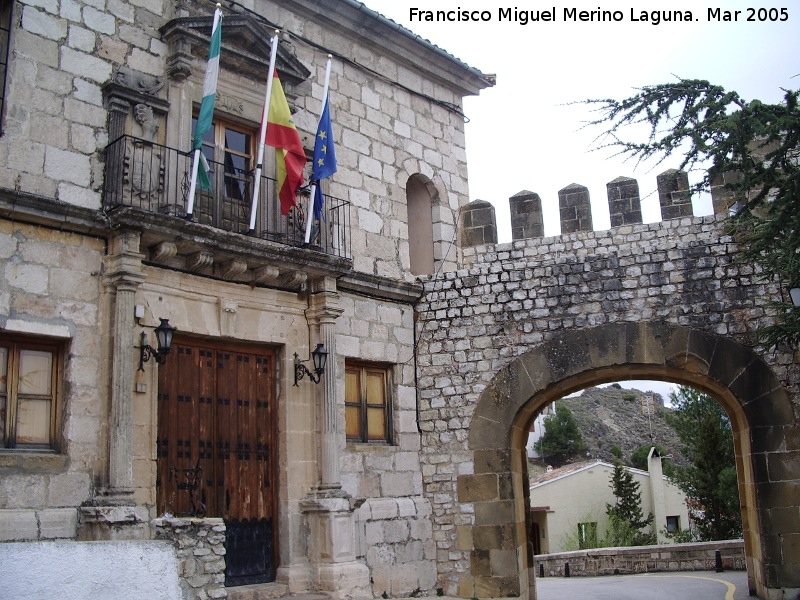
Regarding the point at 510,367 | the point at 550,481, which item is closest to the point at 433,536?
the point at 510,367

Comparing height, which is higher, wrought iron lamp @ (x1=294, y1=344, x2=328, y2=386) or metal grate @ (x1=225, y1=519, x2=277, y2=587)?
wrought iron lamp @ (x1=294, y1=344, x2=328, y2=386)

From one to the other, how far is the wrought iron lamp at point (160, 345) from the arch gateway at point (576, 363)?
3.92m

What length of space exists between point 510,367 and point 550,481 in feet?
76.6

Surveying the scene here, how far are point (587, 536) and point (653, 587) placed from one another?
15.5 m

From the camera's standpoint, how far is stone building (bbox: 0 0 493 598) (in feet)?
24.5

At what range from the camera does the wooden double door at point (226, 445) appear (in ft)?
27.6

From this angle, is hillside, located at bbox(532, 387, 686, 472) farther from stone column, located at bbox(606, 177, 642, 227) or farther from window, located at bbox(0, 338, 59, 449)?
window, located at bbox(0, 338, 59, 449)

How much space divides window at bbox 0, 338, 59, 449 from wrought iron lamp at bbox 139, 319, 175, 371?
75cm

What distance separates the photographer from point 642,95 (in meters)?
9.65

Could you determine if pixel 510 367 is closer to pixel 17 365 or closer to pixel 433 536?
pixel 433 536

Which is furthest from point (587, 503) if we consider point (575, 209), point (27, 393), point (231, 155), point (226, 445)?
point (27, 393)

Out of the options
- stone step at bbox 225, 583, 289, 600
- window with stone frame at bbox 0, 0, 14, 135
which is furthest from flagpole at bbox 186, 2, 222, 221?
stone step at bbox 225, 583, 289, 600

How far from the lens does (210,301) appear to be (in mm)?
8906

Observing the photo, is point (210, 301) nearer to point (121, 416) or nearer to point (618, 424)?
point (121, 416)
